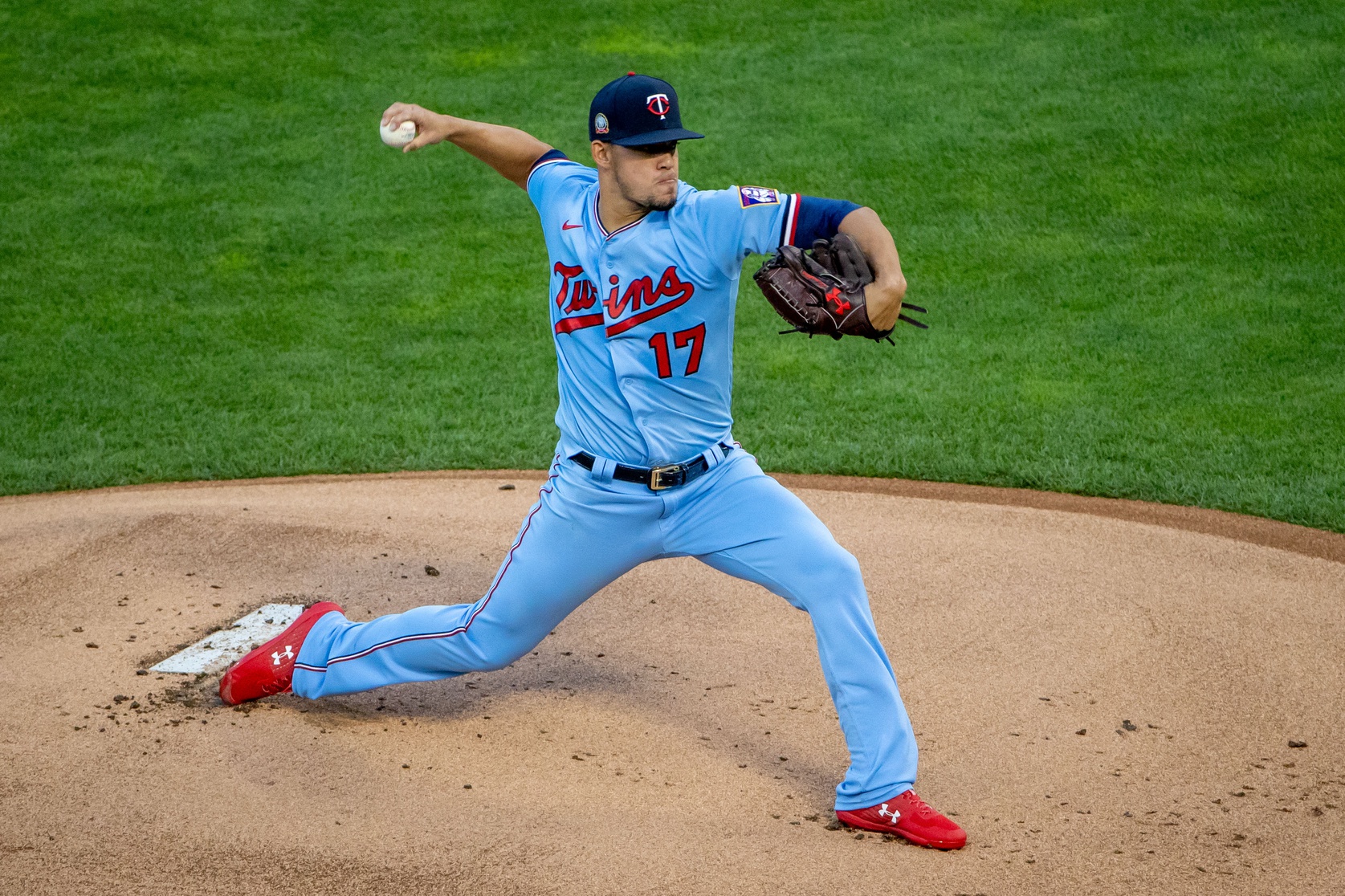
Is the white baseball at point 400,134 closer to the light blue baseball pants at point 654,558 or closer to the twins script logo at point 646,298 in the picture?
the twins script logo at point 646,298

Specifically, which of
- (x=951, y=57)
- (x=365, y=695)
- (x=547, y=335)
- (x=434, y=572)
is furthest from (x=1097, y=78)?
(x=365, y=695)

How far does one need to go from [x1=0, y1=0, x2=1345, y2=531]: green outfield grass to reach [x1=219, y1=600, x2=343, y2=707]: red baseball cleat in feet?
9.66

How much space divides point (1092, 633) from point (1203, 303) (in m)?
4.75

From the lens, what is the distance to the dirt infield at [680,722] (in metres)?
3.38

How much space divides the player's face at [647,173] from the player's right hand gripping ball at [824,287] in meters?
0.38

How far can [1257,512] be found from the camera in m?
6.22

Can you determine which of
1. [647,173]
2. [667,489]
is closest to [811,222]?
[647,173]

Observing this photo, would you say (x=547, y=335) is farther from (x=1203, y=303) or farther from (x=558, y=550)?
(x=558, y=550)

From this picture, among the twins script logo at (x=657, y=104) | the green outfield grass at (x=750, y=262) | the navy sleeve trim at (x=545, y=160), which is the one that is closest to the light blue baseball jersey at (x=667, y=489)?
the navy sleeve trim at (x=545, y=160)

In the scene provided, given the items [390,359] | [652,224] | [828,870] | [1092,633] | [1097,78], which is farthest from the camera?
[1097,78]

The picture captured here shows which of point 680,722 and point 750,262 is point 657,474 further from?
point 750,262

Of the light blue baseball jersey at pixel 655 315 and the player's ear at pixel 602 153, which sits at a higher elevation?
the player's ear at pixel 602 153

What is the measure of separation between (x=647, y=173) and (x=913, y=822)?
6.18ft

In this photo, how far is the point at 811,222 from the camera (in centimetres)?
345
